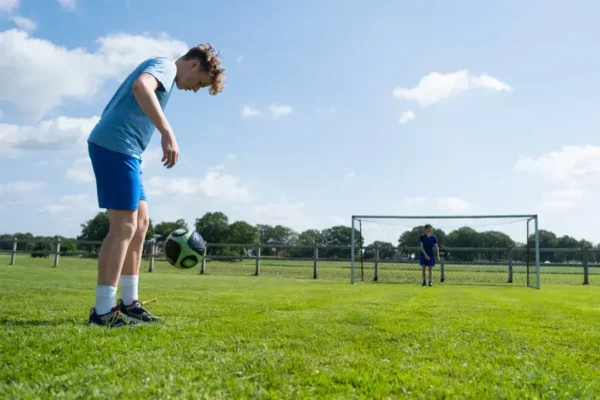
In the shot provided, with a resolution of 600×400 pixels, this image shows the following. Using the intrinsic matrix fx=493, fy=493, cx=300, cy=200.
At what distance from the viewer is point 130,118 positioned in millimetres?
3594

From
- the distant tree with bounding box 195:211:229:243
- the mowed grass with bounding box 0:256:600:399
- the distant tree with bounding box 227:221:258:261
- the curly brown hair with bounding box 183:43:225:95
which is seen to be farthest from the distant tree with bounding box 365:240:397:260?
the distant tree with bounding box 195:211:229:243

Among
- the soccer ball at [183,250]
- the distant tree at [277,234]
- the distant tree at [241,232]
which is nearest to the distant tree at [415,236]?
the soccer ball at [183,250]

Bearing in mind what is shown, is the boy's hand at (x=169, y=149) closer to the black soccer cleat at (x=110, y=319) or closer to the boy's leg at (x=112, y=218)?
the boy's leg at (x=112, y=218)

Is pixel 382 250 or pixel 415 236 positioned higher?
pixel 415 236

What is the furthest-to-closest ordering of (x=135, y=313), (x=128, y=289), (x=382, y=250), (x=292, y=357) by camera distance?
(x=382, y=250), (x=128, y=289), (x=135, y=313), (x=292, y=357)

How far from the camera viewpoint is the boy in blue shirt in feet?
11.2

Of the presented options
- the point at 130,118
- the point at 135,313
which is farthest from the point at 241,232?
the point at 130,118

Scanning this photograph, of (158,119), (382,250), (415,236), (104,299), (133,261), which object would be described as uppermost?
(158,119)

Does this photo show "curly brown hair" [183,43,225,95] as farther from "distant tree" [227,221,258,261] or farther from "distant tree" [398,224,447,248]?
"distant tree" [227,221,258,261]

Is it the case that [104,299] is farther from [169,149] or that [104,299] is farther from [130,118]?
[130,118]

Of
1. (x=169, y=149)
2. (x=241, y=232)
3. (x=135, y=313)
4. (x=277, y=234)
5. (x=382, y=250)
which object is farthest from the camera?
(x=277, y=234)

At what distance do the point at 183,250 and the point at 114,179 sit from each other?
124cm

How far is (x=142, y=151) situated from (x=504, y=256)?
15.5 meters

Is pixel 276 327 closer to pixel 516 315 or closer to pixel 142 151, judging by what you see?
pixel 142 151
